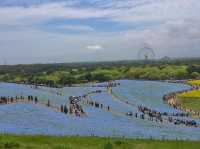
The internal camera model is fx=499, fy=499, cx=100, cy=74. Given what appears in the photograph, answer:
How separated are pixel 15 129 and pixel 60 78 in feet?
402

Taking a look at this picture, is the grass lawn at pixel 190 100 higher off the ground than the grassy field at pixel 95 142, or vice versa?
the grassy field at pixel 95 142

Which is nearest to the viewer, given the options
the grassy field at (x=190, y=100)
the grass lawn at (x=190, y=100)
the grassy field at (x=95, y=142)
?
the grassy field at (x=95, y=142)

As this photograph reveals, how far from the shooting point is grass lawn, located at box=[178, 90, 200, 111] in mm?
98419

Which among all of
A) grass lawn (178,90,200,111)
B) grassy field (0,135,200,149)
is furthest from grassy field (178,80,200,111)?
grassy field (0,135,200,149)

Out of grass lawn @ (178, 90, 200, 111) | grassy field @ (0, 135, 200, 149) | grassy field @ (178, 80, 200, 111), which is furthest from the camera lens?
grass lawn @ (178, 90, 200, 111)

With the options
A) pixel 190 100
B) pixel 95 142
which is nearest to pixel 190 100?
pixel 190 100

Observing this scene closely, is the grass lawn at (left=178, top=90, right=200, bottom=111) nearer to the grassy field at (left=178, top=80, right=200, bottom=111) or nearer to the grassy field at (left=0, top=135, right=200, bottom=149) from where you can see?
the grassy field at (left=178, top=80, right=200, bottom=111)

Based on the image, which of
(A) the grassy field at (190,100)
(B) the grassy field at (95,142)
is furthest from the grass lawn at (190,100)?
(B) the grassy field at (95,142)

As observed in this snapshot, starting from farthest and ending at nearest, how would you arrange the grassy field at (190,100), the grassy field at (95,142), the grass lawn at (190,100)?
the grass lawn at (190,100), the grassy field at (190,100), the grassy field at (95,142)

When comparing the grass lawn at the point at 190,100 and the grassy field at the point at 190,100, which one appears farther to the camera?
the grass lawn at the point at 190,100

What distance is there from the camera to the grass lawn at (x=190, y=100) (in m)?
98.4

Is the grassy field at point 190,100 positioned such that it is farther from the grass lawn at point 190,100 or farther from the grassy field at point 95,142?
the grassy field at point 95,142

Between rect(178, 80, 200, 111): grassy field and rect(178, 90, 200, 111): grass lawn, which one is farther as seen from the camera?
rect(178, 90, 200, 111): grass lawn

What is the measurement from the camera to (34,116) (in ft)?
170
